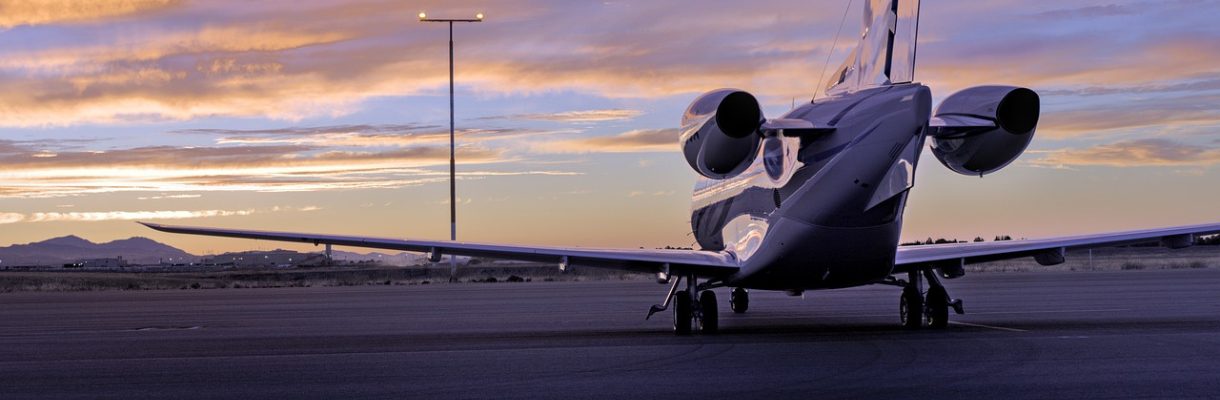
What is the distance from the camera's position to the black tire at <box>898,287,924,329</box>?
76.3 feet

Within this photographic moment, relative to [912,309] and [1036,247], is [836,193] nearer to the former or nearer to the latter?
[912,309]

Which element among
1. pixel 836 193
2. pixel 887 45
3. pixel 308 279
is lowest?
pixel 308 279

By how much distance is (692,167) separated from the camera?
2089cm

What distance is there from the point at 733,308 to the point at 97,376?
18.0 metres

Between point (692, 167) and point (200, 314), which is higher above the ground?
point (692, 167)

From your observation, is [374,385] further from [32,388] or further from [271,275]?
[271,275]

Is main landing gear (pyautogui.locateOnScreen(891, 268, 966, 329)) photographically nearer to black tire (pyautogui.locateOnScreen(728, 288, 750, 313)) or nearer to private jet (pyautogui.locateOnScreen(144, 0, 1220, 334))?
private jet (pyautogui.locateOnScreen(144, 0, 1220, 334))

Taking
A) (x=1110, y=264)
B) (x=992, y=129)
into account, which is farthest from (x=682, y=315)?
(x=1110, y=264)

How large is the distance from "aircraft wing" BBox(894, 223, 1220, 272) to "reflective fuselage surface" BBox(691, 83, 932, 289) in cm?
172

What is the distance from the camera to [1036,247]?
930 inches

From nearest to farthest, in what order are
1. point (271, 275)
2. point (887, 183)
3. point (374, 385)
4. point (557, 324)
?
1. point (374, 385)
2. point (887, 183)
3. point (557, 324)
4. point (271, 275)

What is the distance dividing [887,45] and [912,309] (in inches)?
191

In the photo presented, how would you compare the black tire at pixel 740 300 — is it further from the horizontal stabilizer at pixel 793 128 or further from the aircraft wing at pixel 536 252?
the horizontal stabilizer at pixel 793 128

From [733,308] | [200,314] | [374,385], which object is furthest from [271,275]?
[374,385]
